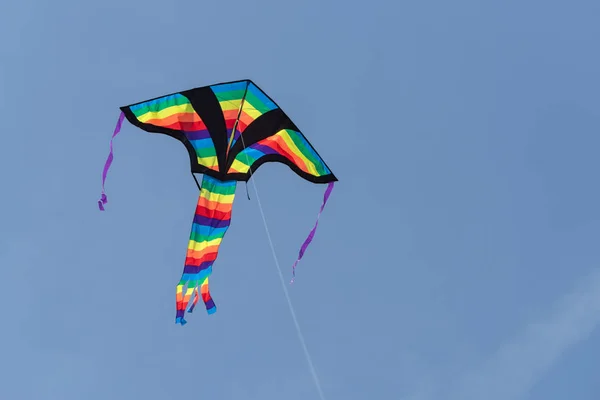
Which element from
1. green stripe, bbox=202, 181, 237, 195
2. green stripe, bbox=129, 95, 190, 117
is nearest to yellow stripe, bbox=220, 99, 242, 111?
green stripe, bbox=129, 95, 190, 117

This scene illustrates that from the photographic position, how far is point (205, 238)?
1241 centimetres

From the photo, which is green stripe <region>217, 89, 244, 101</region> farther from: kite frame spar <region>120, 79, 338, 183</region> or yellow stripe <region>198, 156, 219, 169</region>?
yellow stripe <region>198, 156, 219, 169</region>

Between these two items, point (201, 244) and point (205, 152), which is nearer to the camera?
point (205, 152)

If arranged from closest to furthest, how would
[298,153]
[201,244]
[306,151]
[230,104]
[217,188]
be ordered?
1. [230,104]
2. [217,188]
3. [201,244]
4. [306,151]
5. [298,153]

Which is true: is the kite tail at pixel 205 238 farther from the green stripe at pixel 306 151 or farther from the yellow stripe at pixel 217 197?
the green stripe at pixel 306 151

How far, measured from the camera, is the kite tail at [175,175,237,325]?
40.2ft

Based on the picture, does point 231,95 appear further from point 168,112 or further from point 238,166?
point 238,166

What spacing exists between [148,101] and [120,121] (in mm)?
568

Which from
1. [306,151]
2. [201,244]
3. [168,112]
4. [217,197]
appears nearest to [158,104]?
[168,112]

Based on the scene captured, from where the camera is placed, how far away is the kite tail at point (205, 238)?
12242mm

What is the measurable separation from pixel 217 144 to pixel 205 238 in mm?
1632

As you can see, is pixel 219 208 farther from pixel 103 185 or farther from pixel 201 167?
pixel 103 185

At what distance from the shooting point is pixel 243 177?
1236 cm

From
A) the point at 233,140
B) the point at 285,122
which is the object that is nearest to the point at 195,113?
the point at 233,140
